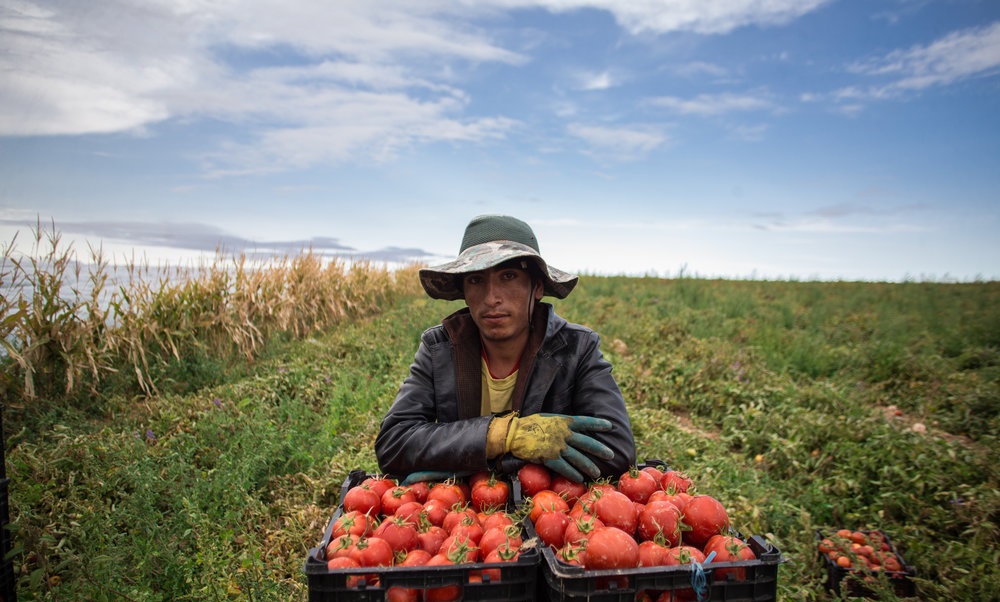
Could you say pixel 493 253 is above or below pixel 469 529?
above

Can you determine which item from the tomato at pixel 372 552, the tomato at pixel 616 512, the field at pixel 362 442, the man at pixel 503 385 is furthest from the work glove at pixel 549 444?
the field at pixel 362 442

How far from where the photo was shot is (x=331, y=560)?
68.8 inches

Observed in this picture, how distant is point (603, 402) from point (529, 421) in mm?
496

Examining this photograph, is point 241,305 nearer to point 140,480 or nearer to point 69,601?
point 140,480

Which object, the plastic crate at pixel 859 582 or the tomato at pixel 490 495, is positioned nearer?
the tomato at pixel 490 495

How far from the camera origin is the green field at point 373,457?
3.46m

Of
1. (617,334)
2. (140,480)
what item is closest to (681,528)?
(140,480)

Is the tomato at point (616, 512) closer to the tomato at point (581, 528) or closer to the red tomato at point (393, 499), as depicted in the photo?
the tomato at point (581, 528)

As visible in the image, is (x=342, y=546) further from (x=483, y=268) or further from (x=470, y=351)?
(x=470, y=351)

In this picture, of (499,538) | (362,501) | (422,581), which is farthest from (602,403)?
(422,581)

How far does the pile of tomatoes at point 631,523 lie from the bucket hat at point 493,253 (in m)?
0.92

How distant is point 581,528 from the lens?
1.80 m

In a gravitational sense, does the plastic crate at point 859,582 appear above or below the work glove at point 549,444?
below

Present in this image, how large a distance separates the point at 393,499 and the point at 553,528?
2.18 feet
